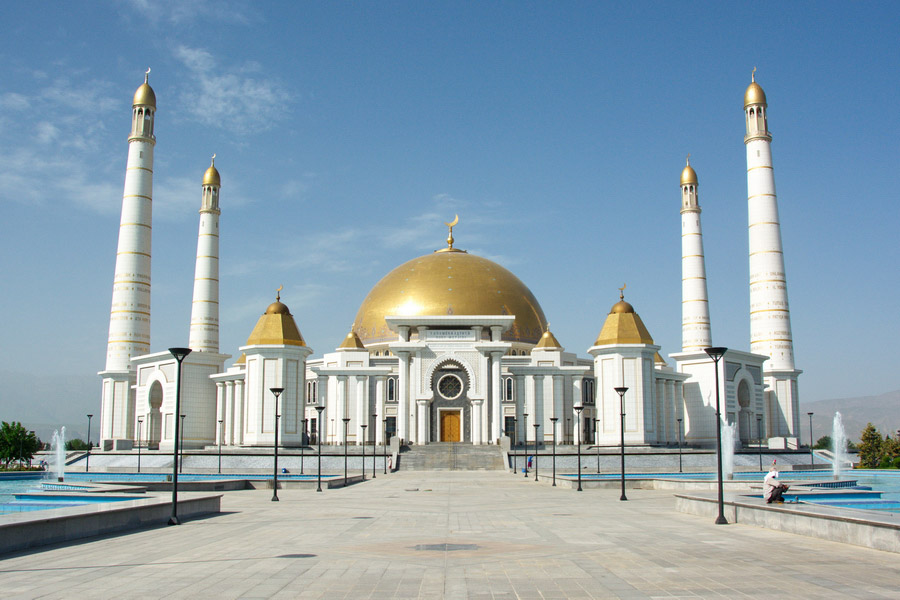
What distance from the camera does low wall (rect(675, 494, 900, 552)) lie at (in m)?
11.5

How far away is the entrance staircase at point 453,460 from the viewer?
41.5m

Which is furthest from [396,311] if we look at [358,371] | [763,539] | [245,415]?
[763,539]

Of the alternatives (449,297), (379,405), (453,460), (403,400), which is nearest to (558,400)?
(403,400)

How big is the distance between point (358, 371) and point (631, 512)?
36.4 metres

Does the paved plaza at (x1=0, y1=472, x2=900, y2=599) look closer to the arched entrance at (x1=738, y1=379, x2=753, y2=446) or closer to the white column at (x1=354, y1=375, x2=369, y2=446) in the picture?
the white column at (x1=354, y1=375, x2=369, y2=446)

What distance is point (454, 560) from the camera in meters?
10.8

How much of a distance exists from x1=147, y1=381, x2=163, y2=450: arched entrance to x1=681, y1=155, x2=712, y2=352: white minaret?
3732 centimetres

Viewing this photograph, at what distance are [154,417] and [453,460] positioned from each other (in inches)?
1010

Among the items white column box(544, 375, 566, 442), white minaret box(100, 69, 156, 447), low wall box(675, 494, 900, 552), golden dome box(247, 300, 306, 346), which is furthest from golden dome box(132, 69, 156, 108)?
low wall box(675, 494, 900, 552)

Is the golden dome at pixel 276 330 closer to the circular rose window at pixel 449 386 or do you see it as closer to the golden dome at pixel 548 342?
the circular rose window at pixel 449 386

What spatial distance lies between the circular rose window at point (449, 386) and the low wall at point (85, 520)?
32.7m

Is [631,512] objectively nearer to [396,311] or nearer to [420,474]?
[420,474]

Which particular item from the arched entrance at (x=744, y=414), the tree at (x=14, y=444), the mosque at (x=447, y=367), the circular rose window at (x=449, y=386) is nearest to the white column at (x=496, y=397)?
the mosque at (x=447, y=367)

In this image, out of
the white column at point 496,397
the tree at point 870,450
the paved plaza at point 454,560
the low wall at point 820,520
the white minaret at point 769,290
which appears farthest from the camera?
the white minaret at point 769,290
